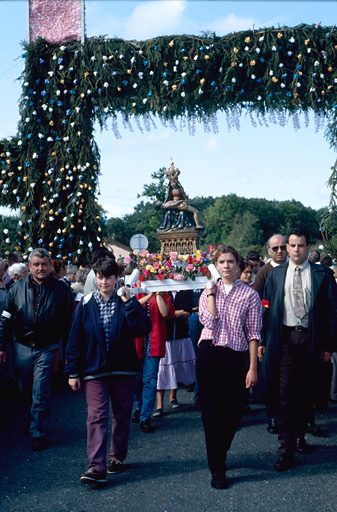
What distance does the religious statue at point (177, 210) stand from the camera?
23.4 meters

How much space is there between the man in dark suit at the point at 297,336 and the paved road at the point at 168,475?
1.47 ft

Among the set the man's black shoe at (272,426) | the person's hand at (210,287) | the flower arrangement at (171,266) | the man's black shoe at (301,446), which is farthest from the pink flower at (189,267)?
the man's black shoe at (301,446)

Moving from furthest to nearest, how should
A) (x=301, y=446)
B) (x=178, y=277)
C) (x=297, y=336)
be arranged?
(x=178, y=277)
(x=301, y=446)
(x=297, y=336)

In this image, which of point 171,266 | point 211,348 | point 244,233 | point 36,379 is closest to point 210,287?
point 211,348

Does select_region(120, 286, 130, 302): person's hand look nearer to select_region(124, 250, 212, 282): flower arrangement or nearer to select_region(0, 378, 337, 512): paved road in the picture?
select_region(124, 250, 212, 282): flower arrangement

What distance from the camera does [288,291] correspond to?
4.80 meters

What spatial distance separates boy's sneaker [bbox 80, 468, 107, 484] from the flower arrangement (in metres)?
1.98

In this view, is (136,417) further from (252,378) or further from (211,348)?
(252,378)

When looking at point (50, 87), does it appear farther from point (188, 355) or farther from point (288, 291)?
point (288, 291)

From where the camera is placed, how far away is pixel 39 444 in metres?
5.09

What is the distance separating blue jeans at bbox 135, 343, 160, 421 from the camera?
5766 millimetres

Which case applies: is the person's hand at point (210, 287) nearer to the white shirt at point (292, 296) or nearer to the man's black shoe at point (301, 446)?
the white shirt at point (292, 296)

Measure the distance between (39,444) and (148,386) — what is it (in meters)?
1.36

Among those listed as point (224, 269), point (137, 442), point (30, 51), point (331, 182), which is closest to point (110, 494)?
point (137, 442)
